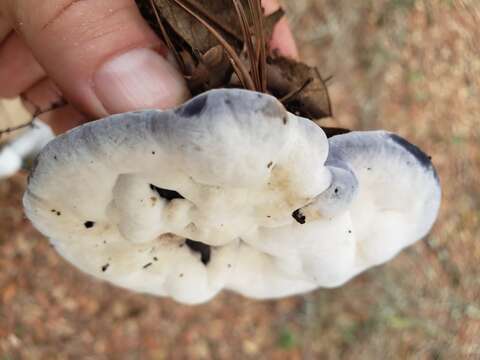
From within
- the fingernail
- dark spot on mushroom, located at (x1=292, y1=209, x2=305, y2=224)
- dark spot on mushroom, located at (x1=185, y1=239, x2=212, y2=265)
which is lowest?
dark spot on mushroom, located at (x1=185, y1=239, x2=212, y2=265)

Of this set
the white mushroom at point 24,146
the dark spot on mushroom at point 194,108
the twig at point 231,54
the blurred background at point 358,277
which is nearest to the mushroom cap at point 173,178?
the dark spot on mushroom at point 194,108

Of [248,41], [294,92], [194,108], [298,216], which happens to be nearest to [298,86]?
[294,92]

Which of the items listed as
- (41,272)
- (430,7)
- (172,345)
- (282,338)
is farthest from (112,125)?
(430,7)

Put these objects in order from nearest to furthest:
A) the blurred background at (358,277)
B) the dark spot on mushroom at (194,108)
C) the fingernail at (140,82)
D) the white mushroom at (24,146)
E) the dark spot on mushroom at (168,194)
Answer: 1. the dark spot on mushroom at (194,108)
2. the dark spot on mushroom at (168,194)
3. the fingernail at (140,82)
4. the white mushroom at (24,146)
5. the blurred background at (358,277)

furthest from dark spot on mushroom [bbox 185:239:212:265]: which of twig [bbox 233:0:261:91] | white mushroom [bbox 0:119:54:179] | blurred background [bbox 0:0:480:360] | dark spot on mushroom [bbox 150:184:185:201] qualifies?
blurred background [bbox 0:0:480:360]

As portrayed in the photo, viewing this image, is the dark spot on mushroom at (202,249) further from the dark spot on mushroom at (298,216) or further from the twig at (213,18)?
the twig at (213,18)

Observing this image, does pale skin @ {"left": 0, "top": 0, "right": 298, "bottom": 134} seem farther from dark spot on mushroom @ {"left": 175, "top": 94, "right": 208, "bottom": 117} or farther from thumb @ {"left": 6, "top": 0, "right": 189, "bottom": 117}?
dark spot on mushroom @ {"left": 175, "top": 94, "right": 208, "bottom": 117}
